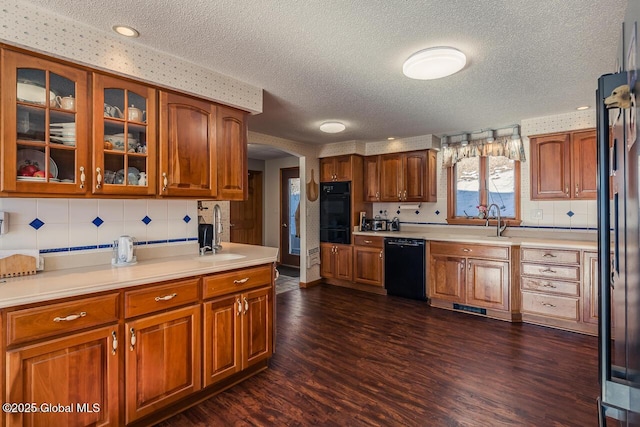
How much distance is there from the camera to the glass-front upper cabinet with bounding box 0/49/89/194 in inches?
66.3

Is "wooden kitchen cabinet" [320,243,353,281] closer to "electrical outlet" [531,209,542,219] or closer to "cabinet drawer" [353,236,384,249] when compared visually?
"cabinet drawer" [353,236,384,249]

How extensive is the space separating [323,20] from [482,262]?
10.6 ft

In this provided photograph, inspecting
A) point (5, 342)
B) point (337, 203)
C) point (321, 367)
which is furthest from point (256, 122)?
point (5, 342)

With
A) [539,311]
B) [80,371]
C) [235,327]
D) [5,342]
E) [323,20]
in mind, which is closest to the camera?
[5,342]

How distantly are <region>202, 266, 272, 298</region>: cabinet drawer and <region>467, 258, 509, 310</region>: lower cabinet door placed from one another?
2602 millimetres

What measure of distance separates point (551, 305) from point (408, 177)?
2.38 m

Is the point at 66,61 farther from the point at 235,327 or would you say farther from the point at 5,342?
the point at 235,327

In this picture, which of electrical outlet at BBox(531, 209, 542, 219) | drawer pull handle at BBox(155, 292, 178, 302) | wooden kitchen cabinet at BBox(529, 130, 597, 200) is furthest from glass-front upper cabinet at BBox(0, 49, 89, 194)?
electrical outlet at BBox(531, 209, 542, 219)

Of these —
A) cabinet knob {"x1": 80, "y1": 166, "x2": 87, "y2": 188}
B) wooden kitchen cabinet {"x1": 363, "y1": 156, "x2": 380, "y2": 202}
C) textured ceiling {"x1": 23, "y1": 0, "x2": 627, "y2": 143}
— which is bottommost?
cabinet knob {"x1": 80, "y1": 166, "x2": 87, "y2": 188}

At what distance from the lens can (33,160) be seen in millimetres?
1784

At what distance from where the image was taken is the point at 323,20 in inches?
72.6

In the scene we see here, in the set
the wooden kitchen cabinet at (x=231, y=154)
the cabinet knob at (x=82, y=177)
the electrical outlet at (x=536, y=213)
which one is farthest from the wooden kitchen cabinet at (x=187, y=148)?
the electrical outlet at (x=536, y=213)

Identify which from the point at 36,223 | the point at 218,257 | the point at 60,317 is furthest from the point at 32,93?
the point at 218,257

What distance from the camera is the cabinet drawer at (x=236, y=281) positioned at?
217cm
